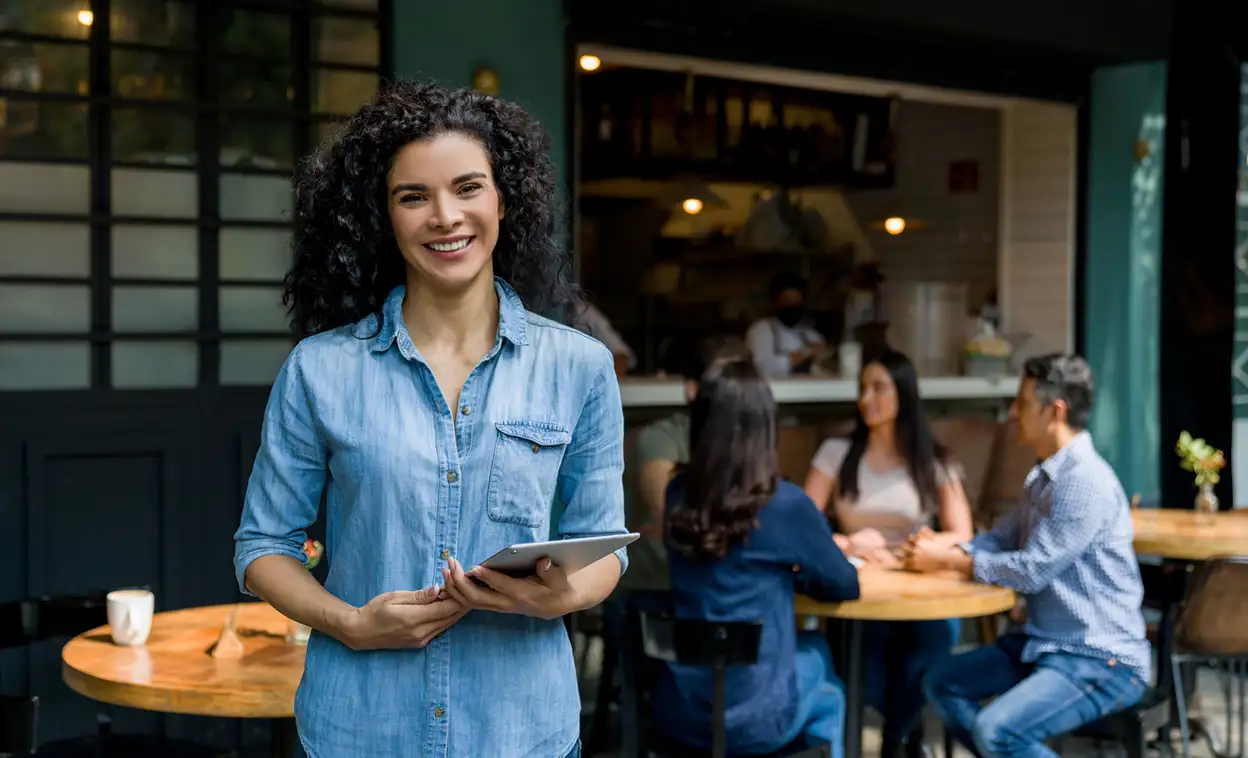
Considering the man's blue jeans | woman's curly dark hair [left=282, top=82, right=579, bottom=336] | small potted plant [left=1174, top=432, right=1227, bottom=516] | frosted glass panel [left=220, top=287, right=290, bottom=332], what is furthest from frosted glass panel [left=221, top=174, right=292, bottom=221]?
small potted plant [left=1174, top=432, right=1227, bottom=516]

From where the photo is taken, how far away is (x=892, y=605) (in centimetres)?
379

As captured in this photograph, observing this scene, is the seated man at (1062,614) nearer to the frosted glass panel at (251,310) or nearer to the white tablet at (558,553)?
the white tablet at (558,553)

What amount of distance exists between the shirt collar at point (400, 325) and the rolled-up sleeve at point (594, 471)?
0.13 meters

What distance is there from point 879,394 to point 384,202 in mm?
3456

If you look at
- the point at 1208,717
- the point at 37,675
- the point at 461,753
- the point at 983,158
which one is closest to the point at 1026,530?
A: the point at 1208,717

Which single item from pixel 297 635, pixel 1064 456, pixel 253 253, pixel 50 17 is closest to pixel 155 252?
pixel 253 253

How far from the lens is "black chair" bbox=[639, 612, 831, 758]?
Result: 128 inches

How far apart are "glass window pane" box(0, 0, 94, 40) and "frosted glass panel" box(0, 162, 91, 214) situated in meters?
0.44

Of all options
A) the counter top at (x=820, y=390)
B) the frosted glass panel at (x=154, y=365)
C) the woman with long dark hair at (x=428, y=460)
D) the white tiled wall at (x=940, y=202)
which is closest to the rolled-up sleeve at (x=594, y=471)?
the woman with long dark hair at (x=428, y=460)

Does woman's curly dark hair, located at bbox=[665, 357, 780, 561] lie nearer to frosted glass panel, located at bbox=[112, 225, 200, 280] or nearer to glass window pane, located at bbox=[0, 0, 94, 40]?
frosted glass panel, located at bbox=[112, 225, 200, 280]

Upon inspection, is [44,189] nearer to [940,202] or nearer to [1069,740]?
[1069,740]

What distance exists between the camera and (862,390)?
5094 mm

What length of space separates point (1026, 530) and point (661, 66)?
2.74 m

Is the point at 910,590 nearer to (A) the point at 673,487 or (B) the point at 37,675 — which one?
(A) the point at 673,487
